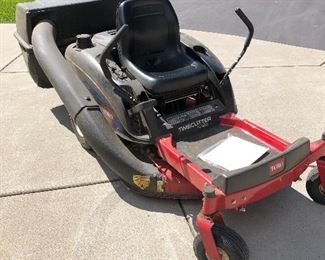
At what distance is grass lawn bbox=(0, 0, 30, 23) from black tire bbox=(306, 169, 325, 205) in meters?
6.70

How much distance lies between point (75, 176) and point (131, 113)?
0.75 metres

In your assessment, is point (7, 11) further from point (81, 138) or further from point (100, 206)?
point (100, 206)

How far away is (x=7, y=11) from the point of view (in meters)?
8.78

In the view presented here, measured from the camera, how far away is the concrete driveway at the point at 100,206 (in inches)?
115

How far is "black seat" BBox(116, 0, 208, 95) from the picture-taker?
3402 mm

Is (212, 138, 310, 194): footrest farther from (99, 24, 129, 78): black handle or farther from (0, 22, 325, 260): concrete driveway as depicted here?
(99, 24, 129, 78): black handle

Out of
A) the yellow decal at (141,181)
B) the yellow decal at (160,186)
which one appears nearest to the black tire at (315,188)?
the yellow decal at (160,186)

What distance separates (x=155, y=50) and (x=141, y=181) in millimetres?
1144

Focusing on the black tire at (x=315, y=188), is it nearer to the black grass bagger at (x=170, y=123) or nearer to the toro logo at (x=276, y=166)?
the black grass bagger at (x=170, y=123)

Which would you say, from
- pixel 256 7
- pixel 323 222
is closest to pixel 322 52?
pixel 256 7

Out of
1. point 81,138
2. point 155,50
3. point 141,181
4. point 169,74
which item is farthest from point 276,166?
point 81,138

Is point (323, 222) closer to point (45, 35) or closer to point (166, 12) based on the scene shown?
point (166, 12)

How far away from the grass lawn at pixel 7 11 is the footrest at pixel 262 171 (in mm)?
6823

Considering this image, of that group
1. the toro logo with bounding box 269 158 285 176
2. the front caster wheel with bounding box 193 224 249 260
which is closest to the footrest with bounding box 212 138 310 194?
the toro logo with bounding box 269 158 285 176
